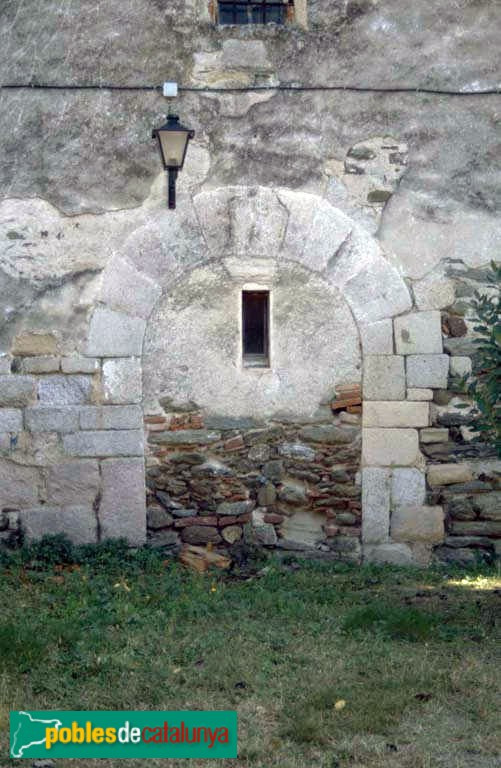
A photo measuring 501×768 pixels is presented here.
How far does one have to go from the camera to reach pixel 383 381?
256 inches

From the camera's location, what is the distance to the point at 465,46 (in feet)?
21.7

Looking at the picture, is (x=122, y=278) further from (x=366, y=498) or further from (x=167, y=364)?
(x=366, y=498)

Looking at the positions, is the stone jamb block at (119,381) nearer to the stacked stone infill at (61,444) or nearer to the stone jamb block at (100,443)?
the stacked stone infill at (61,444)

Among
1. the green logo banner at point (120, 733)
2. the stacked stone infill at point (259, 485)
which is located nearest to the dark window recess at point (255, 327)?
the stacked stone infill at point (259, 485)

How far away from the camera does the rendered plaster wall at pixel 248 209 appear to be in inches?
250

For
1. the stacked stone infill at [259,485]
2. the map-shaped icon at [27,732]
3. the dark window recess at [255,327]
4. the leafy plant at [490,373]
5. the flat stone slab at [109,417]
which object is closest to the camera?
the map-shaped icon at [27,732]

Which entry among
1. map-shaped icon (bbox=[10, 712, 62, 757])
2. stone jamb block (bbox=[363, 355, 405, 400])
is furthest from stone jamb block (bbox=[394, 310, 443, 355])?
map-shaped icon (bbox=[10, 712, 62, 757])

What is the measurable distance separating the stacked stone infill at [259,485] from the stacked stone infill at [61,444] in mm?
261

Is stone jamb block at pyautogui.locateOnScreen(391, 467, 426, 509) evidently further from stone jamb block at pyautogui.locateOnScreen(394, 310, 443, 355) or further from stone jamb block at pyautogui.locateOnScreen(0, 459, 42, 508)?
stone jamb block at pyautogui.locateOnScreen(0, 459, 42, 508)

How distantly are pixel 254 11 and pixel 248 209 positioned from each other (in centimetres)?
135

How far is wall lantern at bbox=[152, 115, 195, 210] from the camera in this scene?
623 centimetres

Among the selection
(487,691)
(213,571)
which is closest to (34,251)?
(213,571)

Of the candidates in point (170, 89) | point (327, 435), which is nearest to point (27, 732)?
point (327, 435)

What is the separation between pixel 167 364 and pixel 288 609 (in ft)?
5.92
